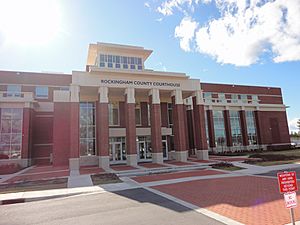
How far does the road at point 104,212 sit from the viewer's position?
7125 mm

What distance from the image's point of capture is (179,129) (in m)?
26.6

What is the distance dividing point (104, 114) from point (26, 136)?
1221cm

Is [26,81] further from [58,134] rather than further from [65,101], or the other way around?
[58,134]

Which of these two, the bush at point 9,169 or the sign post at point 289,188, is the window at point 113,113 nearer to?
the bush at point 9,169

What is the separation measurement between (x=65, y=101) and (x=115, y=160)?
9866 mm

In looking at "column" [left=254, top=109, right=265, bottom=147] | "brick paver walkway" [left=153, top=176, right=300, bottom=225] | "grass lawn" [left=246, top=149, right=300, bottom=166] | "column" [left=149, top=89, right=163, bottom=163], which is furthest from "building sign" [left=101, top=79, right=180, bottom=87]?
"column" [left=254, top=109, right=265, bottom=147]

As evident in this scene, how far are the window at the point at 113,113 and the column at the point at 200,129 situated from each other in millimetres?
10341

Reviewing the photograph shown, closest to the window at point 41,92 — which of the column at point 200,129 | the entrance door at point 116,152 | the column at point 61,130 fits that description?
the column at point 61,130

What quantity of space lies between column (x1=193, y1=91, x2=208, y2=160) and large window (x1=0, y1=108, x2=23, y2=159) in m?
22.8

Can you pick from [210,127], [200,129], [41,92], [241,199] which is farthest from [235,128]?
Result: [241,199]

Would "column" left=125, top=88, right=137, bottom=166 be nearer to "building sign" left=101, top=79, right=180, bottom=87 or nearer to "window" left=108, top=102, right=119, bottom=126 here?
"building sign" left=101, top=79, right=180, bottom=87

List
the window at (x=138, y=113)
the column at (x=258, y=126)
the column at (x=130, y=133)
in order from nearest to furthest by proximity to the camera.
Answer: the column at (x=130, y=133)
the window at (x=138, y=113)
the column at (x=258, y=126)

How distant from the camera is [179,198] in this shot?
9.82 metres

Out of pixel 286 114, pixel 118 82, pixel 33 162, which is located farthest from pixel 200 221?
pixel 286 114
